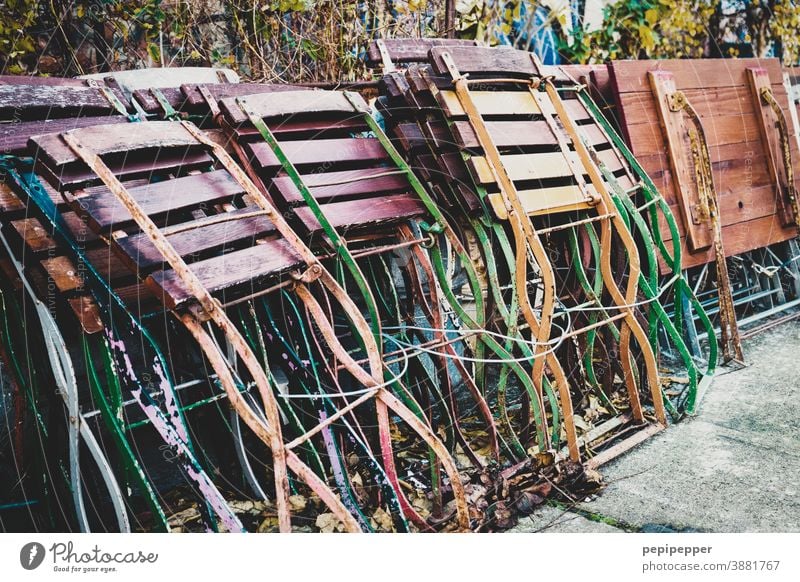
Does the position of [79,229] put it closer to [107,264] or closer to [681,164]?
[107,264]

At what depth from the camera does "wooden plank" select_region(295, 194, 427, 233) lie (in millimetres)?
2609

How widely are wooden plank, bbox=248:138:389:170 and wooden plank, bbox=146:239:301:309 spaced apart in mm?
503

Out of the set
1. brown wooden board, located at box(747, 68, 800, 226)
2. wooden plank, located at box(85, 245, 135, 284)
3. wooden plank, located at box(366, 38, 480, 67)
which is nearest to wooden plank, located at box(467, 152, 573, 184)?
wooden plank, located at box(366, 38, 480, 67)

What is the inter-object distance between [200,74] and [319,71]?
1.28 metres

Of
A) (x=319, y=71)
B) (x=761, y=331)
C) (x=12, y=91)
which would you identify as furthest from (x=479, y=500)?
(x=319, y=71)

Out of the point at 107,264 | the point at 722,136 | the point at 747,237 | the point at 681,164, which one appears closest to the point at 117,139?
the point at 107,264

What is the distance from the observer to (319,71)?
443 cm

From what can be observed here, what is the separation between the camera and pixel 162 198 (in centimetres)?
225

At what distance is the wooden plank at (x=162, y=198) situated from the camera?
2121 mm

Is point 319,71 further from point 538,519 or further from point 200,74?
point 538,519

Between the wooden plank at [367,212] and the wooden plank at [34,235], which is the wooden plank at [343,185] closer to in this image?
the wooden plank at [367,212]

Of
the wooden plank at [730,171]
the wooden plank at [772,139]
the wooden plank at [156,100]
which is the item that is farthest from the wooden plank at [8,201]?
the wooden plank at [772,139]

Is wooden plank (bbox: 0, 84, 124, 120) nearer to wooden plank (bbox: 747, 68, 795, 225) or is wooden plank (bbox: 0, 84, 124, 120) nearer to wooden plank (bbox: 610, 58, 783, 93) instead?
wooden plank (bbox: 610, 58, 783, 93)

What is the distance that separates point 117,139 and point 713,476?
2550mm
